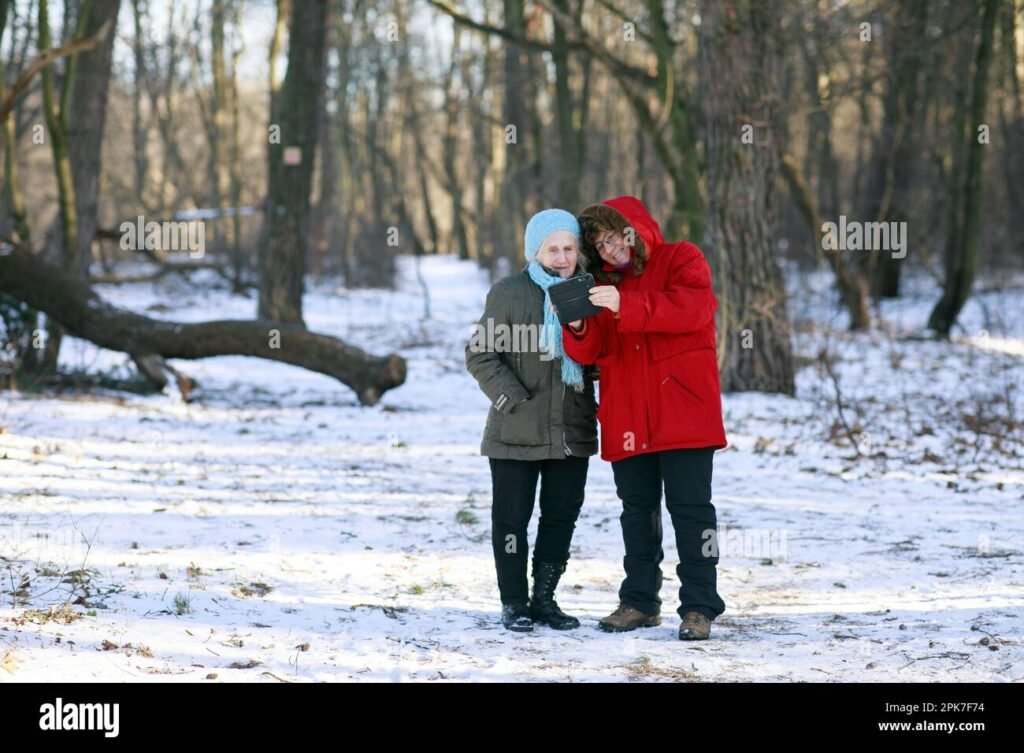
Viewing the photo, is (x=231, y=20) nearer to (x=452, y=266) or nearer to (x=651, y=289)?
(x=452, y=266)

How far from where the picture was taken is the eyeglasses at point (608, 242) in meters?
4.83

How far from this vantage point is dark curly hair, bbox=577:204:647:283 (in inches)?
190

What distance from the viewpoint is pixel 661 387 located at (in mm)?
4805

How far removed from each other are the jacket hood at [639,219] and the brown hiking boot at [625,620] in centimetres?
152

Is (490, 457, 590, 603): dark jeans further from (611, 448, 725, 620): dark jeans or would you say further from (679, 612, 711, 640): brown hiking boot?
(679, 612, 711, 640): brown hiking boot

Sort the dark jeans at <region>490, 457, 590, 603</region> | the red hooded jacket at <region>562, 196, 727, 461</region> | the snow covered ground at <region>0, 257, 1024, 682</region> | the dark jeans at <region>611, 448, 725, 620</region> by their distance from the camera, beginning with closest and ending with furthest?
the snow covered ground at <region>0, 257, 1024, 682</region> → the red hooded jacket at <region>562, 196, 727, 461</region> → the dark jeans at <region>611, 448, 725, 620</region> → the dark jeans at <region>490, 457, 590, 603</region>

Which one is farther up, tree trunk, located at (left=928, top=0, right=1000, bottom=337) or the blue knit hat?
tree trunk, located at (left=928, top=0, right=1000, bottom=337)

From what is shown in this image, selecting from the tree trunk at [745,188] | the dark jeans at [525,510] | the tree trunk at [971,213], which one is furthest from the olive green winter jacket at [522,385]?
the tree trunk at [971,213]

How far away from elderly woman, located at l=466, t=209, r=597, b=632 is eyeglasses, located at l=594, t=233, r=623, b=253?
9cm

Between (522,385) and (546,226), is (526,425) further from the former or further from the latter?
(546,226)

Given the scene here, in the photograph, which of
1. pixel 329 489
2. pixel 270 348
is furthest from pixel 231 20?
pixel 329 489

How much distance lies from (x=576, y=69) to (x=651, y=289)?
97.7 ft

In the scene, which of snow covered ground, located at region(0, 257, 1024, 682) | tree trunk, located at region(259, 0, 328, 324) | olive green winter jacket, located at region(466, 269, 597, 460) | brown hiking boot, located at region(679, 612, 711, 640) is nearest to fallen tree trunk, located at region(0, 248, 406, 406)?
snow covered ground, located at region(0, 257, 1024, 682)
